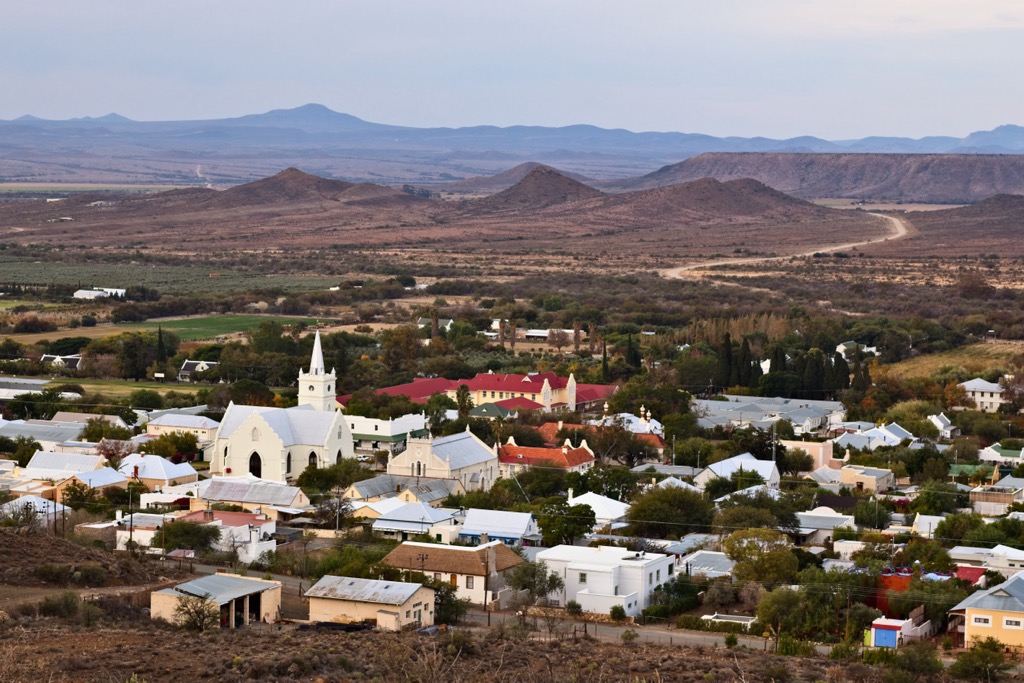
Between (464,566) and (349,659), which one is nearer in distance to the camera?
(349,659)

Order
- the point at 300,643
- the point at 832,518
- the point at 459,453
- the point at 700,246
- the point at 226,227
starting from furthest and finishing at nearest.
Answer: the point at 226,227
the point at 700,246
the point at 459,453
the point at 832,518
the point at 300,643

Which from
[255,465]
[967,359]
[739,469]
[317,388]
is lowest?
[967,359]

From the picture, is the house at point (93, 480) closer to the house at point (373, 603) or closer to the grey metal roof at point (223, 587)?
the grey metal roof at point (223, 587)

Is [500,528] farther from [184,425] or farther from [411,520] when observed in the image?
[184,425]

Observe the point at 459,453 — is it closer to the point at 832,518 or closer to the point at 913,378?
the point at 832,518

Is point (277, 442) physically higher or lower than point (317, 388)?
lower

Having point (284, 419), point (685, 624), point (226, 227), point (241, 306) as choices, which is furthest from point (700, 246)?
point (685, 624)

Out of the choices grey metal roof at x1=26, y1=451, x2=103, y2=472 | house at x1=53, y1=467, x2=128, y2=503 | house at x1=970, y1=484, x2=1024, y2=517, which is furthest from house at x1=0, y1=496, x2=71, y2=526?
house at x1=970, y1=484, x2=1024, y2=517

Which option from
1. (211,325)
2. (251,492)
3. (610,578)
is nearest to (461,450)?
(251,492)
